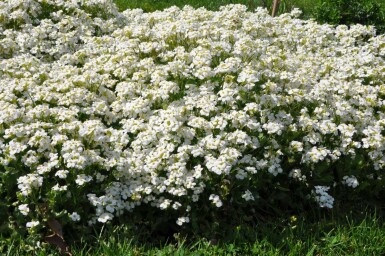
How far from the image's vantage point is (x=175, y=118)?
13.9ft

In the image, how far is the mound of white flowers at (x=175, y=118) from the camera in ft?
13.0

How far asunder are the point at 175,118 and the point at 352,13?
4843 mm

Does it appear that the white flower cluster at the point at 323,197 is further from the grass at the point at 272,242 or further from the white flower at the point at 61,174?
the white flower at the point at 61,174

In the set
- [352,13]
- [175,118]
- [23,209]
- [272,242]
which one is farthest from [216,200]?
[352,13]

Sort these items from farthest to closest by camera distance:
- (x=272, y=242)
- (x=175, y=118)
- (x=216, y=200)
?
(x=175, y=118) → (x=272, y=242) → (x=216, y=200)

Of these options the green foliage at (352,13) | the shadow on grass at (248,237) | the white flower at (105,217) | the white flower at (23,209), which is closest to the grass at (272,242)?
the shadow on grass at (248,237)

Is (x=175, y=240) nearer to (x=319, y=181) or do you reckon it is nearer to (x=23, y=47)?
(x=319, y=181)

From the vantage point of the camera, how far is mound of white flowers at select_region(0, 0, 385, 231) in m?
3.97

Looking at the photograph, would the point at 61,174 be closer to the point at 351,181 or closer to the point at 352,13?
the point at 351,181

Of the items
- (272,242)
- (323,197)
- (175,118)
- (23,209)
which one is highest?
(175,118)

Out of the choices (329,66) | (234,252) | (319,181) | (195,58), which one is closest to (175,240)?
(234,252)

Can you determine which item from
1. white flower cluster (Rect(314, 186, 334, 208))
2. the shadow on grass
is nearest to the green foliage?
white flower cluster (Rect(314, 186, 334, 208))

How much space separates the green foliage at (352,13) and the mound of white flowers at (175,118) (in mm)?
2231

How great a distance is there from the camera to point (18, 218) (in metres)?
3.81
